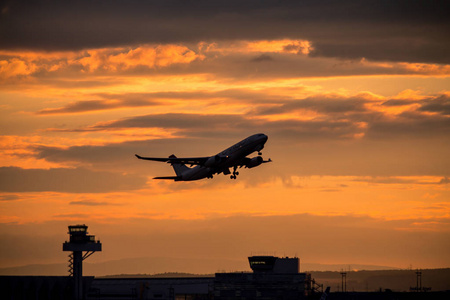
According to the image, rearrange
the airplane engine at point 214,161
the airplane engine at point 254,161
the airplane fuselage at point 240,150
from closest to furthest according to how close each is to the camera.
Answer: the airplane fuselage at point 240,150
the airplane engine at point 214,161
the airplane engine at point 254,161

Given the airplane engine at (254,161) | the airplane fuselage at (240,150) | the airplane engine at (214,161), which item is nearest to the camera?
the airplane fuselage at (240,150)

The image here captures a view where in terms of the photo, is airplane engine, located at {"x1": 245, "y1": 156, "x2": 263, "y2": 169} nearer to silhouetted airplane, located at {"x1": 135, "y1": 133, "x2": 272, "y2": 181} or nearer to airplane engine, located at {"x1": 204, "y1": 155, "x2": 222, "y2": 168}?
silhouetted airplane, located at {"x1": 135, "y1": 133, "x2": 272, "y2": 181}

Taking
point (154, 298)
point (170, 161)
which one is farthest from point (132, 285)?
point (170, 161)

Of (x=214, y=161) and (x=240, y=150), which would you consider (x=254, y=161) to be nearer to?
(x=240, y=150)

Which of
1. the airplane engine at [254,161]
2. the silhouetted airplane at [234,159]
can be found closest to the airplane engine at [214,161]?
the silhouetted airplane at [234,159]

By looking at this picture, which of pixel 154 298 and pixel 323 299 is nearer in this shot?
pixel 323 299

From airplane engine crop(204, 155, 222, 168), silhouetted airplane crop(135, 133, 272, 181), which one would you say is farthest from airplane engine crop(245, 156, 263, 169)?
airplane engine crop(204, 155, 222, 168)

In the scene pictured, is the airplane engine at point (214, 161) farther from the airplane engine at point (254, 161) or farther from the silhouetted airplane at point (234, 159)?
the airplane engine at point (254, 161)

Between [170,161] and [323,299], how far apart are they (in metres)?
45.0

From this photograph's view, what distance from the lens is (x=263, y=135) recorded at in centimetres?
17375

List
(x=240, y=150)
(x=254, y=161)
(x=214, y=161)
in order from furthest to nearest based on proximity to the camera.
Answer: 1. (x=254, y=161)
2. (x=214, y=161)
3. (x=240, y=150)

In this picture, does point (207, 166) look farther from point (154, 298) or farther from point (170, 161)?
point (154, 298)

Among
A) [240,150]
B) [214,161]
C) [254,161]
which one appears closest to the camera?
[240,150]

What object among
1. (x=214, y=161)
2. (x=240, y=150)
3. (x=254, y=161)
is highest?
(x=240, y=150)
